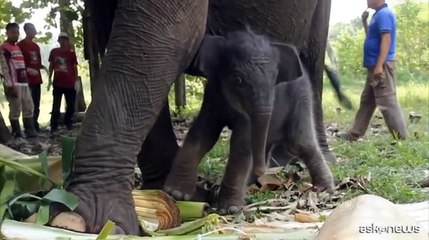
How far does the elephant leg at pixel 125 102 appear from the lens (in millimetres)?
3137

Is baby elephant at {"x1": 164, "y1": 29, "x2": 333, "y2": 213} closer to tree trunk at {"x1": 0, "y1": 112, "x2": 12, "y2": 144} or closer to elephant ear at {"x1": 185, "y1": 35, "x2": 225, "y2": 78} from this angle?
elephant ear at {"x1": 185, "y1": 35, "x2": 225, "y2": 78}

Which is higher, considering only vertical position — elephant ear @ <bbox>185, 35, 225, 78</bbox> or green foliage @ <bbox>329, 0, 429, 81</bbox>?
elephant ear @ <bbox>185, 35, 225, 78</bbox>

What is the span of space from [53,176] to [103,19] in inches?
34.8

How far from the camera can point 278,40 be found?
4047 millimetres

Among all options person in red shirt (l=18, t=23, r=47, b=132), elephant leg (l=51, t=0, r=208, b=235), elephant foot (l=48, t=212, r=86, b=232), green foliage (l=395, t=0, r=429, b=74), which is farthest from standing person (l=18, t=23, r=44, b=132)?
green foliage (l=395, t=0, r=429, b=74)

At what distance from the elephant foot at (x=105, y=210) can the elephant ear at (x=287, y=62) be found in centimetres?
100

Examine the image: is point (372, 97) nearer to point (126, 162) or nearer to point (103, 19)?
point (103, 19)

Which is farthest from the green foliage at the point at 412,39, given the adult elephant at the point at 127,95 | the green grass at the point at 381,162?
the adult elephant at the point at 127,95

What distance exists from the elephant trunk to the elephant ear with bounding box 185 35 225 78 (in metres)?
0.27

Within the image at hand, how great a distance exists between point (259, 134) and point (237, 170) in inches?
10.3

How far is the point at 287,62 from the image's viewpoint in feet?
12.7

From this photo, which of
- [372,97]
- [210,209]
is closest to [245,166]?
[210,209]

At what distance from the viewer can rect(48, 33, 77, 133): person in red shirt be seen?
10.0 m

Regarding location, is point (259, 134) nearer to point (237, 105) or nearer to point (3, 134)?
point (237, 105)
